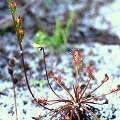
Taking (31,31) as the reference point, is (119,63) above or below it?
below

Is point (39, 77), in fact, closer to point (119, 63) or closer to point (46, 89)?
point (46, 89)

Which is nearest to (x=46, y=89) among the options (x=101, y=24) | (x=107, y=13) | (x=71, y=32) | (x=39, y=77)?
(x=39, y=77)

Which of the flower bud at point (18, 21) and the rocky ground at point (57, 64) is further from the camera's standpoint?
the rocky ground at point (57, 64)

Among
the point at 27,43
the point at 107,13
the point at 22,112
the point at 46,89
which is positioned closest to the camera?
the point at 22,112

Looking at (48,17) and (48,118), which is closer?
(48,118)

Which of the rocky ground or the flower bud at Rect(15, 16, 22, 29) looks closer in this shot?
the flower bud at Rect(15, 16, 22, 29)

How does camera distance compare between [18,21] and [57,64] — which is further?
[57,64]

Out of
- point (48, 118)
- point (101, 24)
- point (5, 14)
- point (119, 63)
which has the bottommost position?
point (48, 118)

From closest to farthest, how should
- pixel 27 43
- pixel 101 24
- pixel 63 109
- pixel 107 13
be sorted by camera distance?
pixel 63 109, pixel 27 43, pixel 101 24, pixel 107 13
